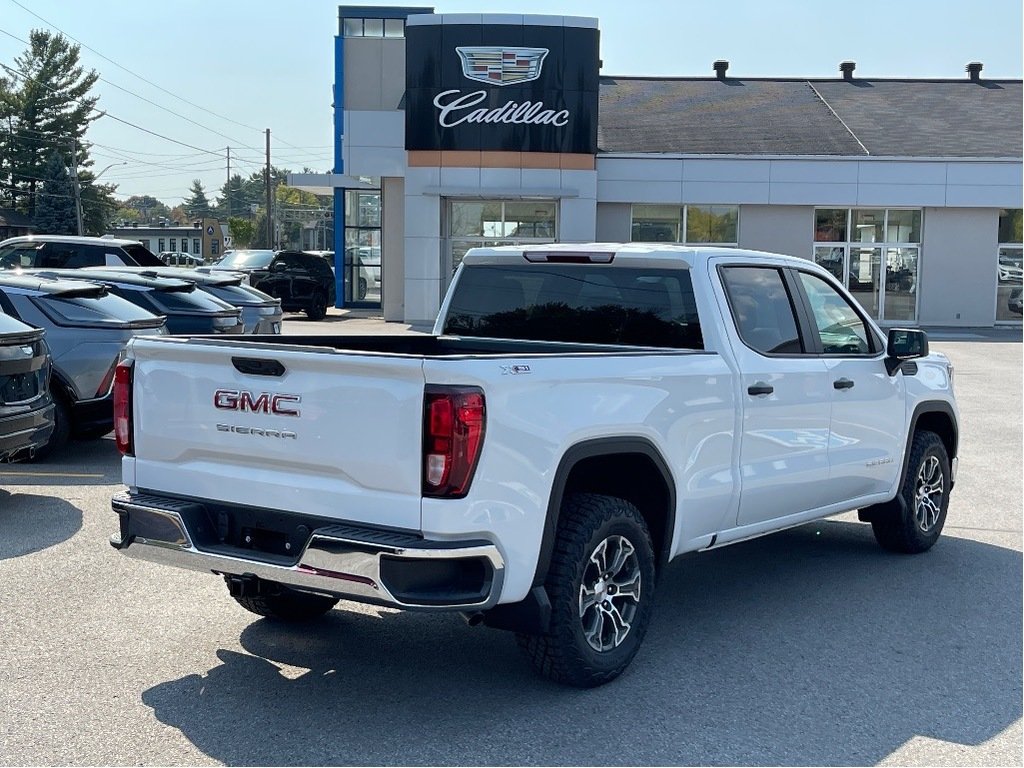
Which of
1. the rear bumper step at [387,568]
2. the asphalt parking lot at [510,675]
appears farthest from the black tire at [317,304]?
the rear bumper step at [387,568]

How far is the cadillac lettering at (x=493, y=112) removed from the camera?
28.3 metres

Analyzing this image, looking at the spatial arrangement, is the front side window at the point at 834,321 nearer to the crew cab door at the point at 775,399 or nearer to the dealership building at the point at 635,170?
the crew cab door at the point at 775,399

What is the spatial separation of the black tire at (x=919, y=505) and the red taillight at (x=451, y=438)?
4.11 m

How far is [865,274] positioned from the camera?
32062mm

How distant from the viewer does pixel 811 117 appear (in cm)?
3400

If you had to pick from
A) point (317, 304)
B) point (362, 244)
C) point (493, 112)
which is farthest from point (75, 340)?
point (362, 244)

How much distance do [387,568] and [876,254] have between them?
29.8m

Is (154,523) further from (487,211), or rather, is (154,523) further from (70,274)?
(487,211)

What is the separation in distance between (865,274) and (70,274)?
2376cm

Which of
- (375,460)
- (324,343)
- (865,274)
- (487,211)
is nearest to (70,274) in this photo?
(324,343)

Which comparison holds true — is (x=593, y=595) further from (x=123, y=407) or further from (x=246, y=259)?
(x=246, y=259)

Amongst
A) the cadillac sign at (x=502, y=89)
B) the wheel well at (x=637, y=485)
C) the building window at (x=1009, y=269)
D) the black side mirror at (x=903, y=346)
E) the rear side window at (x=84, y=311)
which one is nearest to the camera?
the wheel well at (x=637, y=485)

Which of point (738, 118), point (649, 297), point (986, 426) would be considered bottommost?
point (986, 426)

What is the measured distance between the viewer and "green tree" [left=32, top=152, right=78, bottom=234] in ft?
252
